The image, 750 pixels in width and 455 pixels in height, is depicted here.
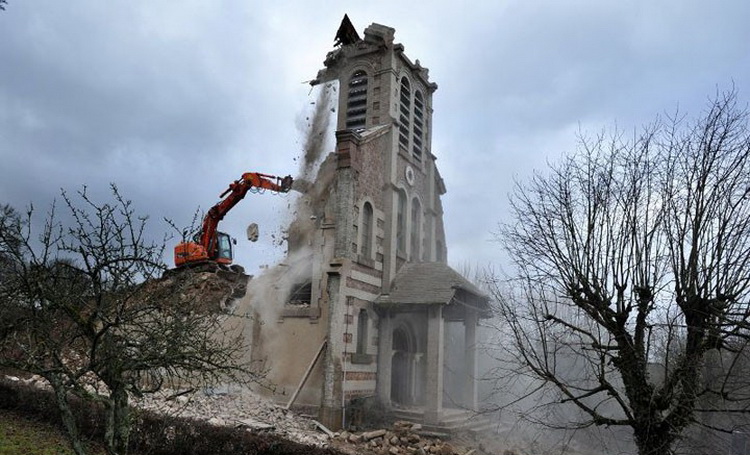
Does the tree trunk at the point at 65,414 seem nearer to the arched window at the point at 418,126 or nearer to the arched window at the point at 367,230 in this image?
the arched window at the point at 367,230

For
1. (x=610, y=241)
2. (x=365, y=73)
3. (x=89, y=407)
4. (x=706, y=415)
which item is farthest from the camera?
(x=365, y=73)

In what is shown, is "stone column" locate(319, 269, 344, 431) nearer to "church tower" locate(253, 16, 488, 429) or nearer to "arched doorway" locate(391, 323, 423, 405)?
"church tower" locate(253, 16, 488, 429)

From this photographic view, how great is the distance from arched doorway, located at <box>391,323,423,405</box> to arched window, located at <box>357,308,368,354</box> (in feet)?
7.23

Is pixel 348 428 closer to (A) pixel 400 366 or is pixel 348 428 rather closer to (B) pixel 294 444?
(A) pixel 400 366

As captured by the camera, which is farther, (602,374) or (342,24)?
(342,24)

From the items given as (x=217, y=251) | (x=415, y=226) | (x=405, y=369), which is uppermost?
(x=415, y=226)

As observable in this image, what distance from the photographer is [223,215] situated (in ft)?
83.0

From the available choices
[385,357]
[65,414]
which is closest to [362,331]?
[385,357]

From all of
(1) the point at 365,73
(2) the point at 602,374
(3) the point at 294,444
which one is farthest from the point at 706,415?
(1) the point at 365,73

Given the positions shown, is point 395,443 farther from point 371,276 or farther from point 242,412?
point 371,276

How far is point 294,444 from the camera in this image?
1130 centimetres

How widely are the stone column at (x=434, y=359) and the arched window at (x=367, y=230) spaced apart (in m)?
3.18

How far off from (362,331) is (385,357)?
1.38 metres

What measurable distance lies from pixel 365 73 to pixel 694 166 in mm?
18405
